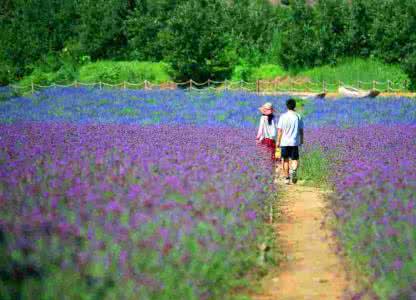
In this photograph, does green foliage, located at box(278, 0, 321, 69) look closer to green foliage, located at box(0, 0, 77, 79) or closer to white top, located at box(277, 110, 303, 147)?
green foliage, located at box(0, 0, 77, 79)

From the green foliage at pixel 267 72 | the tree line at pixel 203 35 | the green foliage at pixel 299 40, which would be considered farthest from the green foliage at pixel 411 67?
the green foliage at pixel 267 72

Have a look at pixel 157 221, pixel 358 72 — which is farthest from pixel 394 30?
pixel 157 221

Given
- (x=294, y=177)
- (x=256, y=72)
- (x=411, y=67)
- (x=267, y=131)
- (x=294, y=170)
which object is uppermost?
(x=267, y=131)

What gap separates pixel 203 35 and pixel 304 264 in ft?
117

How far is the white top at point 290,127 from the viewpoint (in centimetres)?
1278

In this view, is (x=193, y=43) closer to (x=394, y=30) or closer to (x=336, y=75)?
(x=336, y=75)

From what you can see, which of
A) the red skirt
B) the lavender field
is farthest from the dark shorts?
the lavender field

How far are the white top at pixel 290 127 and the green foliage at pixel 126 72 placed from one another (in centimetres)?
3011

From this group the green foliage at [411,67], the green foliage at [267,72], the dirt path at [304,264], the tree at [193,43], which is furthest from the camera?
the green foliage at [267,72]

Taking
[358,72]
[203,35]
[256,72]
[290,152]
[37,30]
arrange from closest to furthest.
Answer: [290,152] → [358,72] → [203,35] → [256,72] → [37,30]

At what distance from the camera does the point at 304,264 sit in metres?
7.60

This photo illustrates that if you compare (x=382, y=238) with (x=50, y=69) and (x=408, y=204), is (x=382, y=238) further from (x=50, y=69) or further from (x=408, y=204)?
(x=50, y=69)

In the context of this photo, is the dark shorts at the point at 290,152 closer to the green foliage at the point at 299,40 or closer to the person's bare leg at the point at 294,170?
the person's bare leg at the point at 294,170

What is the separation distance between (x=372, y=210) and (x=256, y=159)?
3899 mm
